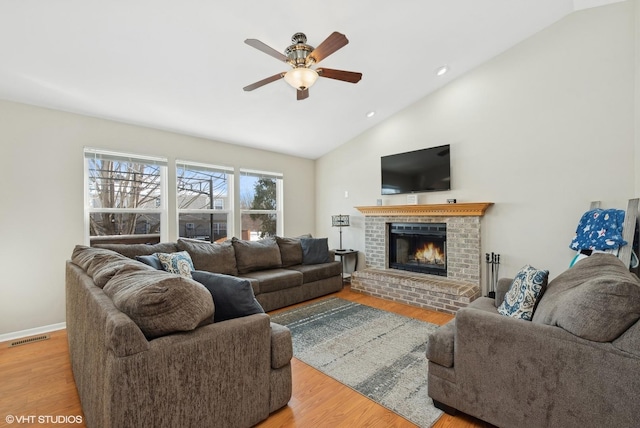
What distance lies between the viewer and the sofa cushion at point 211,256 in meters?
3.52

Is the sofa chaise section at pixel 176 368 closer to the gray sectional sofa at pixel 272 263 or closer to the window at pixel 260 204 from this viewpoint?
the gray sectional sofa at pixel 272 263

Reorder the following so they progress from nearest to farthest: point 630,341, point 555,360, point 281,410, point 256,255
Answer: point 630,341, point 555,360, point 281,410, point 256,255

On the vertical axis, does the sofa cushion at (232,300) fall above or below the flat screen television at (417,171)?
below

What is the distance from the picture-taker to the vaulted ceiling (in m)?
2.28

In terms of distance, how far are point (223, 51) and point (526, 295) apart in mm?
3282

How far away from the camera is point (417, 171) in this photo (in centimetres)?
435

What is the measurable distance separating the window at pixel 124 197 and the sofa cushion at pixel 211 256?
71cm

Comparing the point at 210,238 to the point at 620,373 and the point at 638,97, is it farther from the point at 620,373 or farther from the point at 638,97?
the point at 638,97

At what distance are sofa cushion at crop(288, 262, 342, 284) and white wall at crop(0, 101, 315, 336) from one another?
2786mm

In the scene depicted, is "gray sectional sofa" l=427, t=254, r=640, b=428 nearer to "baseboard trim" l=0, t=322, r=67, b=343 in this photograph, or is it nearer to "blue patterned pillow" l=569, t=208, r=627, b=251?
Answer: "blue patterned pillow" l=569, t=208, r=627, b=251

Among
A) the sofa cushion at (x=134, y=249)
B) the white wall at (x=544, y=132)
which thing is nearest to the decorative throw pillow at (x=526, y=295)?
the white wall at (x=544, y=132)
